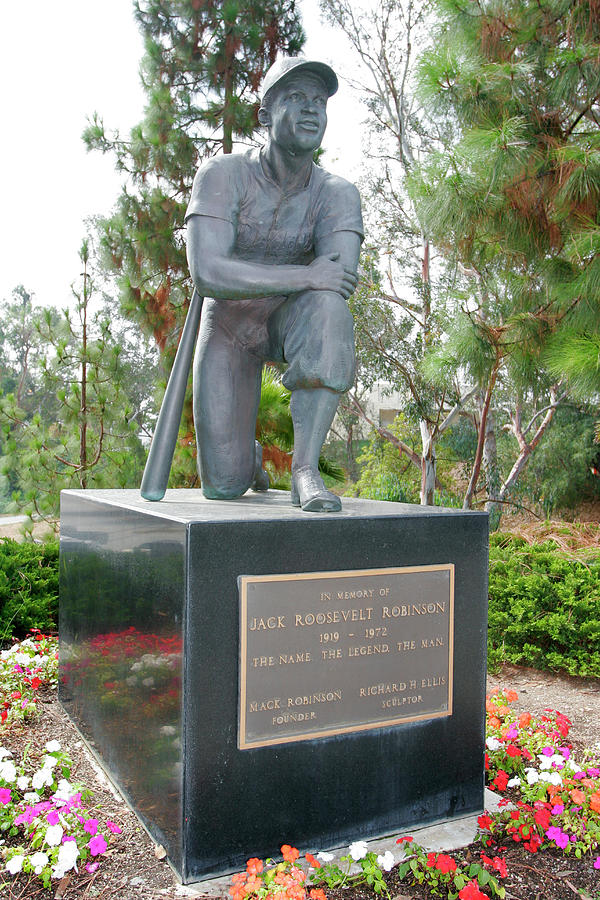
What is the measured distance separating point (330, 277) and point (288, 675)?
1.37 metres

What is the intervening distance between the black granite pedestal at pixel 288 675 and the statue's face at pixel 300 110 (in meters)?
1.32

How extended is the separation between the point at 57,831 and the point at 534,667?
3371 mm

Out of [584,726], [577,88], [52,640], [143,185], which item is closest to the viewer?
[584,726]

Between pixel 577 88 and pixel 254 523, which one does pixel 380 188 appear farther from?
pixel 254 523

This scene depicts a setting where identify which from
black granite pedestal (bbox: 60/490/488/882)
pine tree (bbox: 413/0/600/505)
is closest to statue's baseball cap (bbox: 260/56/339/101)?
black granite pedestal (bbox: 60/490/488/882)

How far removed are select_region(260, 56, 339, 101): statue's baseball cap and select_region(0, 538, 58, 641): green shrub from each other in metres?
3.36

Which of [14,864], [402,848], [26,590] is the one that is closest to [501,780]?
[402,848]

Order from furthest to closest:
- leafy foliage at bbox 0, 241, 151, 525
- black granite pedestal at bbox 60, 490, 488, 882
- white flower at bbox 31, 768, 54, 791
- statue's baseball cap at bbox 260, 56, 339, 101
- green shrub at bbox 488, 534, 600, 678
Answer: leafy foliage at bbox 0, 241, 151, 525 < green shrub at bbox 488, 534, 600, 678 < statue's baseball cap at bbox 260, 56, 339, 101 < white flower at bbox 31, 768, 54, 791 < black granite pedestal at bbox 60, 490, 488, 882

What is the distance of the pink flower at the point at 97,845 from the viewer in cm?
205

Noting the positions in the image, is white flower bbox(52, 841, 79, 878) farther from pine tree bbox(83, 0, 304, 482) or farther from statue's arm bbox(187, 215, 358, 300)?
pine tree bbox(83, 0, 304, 482)

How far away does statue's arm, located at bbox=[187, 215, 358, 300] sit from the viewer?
101 inches

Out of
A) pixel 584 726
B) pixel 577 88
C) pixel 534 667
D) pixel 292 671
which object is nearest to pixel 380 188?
pixel 577 88

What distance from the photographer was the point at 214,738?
2047 millimetres

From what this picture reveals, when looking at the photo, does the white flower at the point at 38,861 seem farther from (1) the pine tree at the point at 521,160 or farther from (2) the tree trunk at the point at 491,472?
(2) the tree trunk at the point at 491,472
